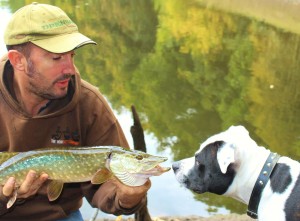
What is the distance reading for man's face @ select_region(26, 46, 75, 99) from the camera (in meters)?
3.53

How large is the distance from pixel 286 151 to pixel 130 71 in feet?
28.6

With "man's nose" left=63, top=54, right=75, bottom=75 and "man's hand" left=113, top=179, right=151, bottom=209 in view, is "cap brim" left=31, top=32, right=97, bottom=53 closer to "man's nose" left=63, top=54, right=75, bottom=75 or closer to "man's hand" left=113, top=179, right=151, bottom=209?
"man's nose" left=63, top=54, right=75, bottom=75

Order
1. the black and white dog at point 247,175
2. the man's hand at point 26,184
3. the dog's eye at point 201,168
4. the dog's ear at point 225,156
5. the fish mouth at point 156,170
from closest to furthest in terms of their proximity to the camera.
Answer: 1. the fish mouth at point 156,170
2. the man's hand at point 26,184
3. the black and white dog at point 247,175
4. the dog's ear at point 225,156
5. the dog's eye at point 201,168

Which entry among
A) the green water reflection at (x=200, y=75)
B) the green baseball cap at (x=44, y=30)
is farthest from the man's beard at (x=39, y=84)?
the green water reflection at (x=200, y=75)

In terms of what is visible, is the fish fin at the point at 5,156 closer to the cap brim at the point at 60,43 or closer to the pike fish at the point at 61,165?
the pike fish at the point at 61,165

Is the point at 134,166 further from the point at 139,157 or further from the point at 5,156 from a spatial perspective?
the point at 5,156

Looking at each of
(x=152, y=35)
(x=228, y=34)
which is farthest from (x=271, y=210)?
(x=152, y=35)

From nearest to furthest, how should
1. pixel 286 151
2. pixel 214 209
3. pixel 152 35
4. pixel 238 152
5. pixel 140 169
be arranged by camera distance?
pixel 140 169
pixel 238 152
pixel 214 209
pixel 286 151
pixel 152 35

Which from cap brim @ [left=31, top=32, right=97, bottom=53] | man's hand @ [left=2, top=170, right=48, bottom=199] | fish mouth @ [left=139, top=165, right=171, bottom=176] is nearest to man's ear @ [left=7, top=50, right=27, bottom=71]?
Answer: cap brim @ [left=31, top=32, right=97, bottom=53]

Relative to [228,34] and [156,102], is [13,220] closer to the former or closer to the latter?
[156,102]

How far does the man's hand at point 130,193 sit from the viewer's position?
3.17 meters

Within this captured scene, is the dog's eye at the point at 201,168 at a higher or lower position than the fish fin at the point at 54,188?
lower

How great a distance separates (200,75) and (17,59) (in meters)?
12.2

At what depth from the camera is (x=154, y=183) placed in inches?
314
